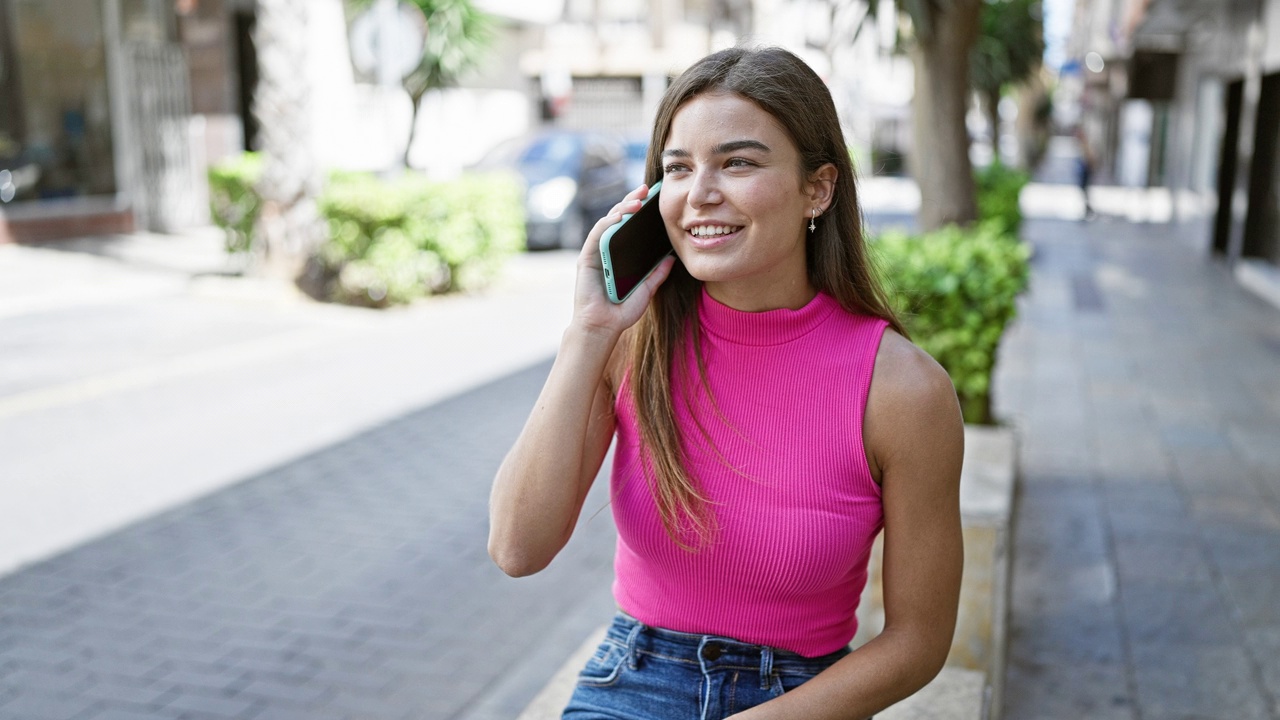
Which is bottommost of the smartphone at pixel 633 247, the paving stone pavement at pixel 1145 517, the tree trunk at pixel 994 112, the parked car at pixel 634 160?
the paving stone pavement at pixel 1145 517

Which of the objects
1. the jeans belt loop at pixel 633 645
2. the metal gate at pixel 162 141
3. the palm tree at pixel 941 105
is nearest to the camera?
the jeans belt loop at pixel 633 645

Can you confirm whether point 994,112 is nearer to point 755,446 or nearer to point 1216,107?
point 1216,107

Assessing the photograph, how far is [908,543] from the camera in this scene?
79.6 inches

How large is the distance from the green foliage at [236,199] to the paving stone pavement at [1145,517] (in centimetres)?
767

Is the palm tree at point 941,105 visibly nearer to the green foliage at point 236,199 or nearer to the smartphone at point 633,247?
the smartphone at point 633,247

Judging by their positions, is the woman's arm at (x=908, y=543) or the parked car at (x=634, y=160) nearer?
the woman's arm at (x=908, y=543)

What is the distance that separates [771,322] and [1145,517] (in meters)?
4.55

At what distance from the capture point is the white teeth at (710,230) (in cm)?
206

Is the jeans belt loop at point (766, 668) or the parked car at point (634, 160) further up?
the parked car at point (634, 160)

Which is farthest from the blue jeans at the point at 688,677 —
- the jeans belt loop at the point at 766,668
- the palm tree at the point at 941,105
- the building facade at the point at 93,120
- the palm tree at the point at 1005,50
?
the palm tree at the point at 1005,50

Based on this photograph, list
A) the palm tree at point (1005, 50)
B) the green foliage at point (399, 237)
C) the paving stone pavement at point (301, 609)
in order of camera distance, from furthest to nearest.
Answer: the palm tree at point (1005, 50)
the green foliage at point (399, 237)
the paving stone pavement at point (301, 609)

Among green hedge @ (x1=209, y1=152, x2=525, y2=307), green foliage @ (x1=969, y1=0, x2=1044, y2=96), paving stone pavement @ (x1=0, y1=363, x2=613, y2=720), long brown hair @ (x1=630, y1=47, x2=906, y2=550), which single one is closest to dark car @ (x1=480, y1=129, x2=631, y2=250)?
green hedge @ (x1=209, y1=152, x2=525, y2=307)

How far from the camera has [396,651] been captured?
442 cm

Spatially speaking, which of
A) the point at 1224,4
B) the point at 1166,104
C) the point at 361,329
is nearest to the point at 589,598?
the point at 361,329
